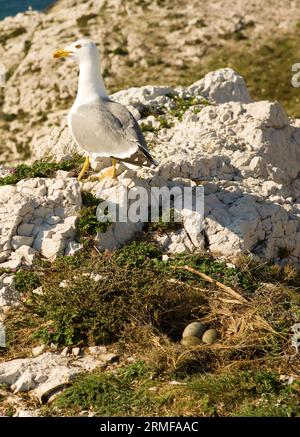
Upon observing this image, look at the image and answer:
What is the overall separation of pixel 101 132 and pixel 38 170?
1.98 meters

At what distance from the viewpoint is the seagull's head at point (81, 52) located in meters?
12.5

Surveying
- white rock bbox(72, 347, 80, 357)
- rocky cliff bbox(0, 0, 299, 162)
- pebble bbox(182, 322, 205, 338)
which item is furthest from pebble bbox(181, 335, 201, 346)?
rocky cliff bbox(0, 0, 299, 162)

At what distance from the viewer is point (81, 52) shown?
1248cm

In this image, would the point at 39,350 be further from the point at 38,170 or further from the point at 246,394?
the point at 38,170

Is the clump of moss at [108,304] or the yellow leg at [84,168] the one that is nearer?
the clump of moss at [108,304]

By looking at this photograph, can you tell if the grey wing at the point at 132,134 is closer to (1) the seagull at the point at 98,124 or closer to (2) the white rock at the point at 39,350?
(1) the seagull at the point at 98,124

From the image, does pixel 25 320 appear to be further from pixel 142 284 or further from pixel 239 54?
pixel 239 54

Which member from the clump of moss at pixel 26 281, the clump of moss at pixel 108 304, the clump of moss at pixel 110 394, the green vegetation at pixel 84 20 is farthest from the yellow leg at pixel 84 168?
the green vegetation at pixel 84 20

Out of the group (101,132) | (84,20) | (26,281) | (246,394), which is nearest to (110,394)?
(246,394)

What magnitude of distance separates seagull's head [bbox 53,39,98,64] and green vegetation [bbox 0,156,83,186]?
184 cm

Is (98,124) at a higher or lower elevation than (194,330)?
higher

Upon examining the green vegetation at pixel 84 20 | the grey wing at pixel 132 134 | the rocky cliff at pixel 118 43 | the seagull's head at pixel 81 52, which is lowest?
the rocky cliff at pixel 118 43

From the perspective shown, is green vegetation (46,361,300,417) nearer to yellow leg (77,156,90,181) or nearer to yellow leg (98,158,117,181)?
yellow leg (98,158,117,181)

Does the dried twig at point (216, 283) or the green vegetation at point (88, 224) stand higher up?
the green vegetation at point (88, 224)
